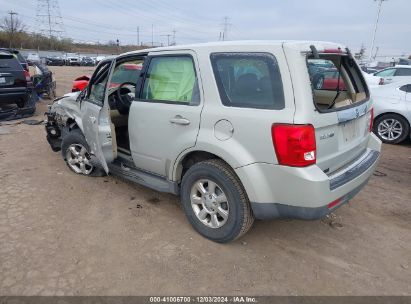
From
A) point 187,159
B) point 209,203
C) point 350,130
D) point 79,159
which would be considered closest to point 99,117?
point 79,159

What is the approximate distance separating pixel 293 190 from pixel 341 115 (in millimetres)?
811

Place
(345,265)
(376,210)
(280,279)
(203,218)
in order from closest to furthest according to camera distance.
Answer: (280,279), (345,265), (203,218), (376,210)

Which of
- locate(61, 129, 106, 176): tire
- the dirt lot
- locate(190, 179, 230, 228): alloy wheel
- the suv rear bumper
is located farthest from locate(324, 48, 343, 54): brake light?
locate(61, 129, 106, 176): tire

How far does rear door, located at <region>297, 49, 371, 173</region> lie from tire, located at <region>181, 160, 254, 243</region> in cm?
77

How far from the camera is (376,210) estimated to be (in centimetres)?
404

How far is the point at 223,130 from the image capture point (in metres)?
2.88

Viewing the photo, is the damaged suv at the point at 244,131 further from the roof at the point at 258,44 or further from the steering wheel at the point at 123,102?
the steering wheel at the point at 123,102

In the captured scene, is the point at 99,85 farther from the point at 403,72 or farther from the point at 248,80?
the point at 403,72

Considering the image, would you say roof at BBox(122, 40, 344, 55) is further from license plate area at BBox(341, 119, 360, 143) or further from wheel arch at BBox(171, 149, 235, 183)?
wheel arch at BBox(171, 149, 235, 183)


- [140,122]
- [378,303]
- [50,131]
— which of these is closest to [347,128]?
[378,303]

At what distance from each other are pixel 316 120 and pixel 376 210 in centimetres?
215

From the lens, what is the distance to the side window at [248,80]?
262 centimetres

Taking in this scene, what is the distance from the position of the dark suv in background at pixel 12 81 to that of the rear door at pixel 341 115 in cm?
792

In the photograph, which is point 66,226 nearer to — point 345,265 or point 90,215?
point 90,215
